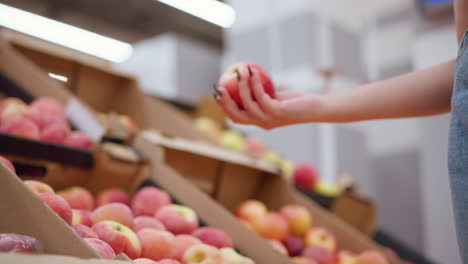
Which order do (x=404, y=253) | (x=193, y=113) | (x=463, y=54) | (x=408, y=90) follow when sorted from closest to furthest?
(x=463, y=54)
(x=408, y=90)
(x=404, y=253)
(x=193, y=113)

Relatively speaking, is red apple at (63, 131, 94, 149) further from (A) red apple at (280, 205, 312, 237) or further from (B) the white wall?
(B) the white wall

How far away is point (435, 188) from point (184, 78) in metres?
2.08

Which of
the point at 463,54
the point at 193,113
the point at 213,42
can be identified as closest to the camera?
the point at 463,54

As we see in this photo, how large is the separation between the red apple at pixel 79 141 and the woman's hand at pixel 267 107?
607mm

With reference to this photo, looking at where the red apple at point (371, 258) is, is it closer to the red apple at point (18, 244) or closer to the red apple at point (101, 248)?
the red apple at point (101, 248)

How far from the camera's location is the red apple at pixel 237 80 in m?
1.13

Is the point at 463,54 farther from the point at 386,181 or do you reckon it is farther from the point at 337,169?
the point at 386,181

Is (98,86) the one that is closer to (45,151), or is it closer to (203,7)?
(203,7)

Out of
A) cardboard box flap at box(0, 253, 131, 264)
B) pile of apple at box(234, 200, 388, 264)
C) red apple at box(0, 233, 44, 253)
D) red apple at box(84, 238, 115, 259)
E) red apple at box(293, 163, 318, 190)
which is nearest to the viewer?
cardboard box flap at box(0, 253, 131, 264)

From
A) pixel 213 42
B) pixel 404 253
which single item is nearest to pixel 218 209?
pixel 404 253

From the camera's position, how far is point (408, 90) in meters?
1.05

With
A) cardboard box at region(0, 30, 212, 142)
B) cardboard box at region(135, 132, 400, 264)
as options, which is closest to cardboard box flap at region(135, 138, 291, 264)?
cardboard box at region(135, 132, 400, 264)

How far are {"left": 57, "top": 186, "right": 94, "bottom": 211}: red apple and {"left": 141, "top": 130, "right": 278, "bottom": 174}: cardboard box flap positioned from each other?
1.10ft

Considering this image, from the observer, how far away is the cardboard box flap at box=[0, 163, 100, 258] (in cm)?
78
